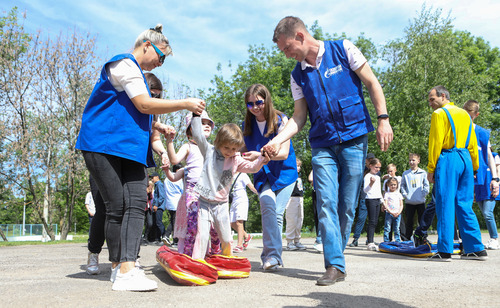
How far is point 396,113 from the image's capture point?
30.9 m

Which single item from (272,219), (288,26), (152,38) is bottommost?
(272,219)

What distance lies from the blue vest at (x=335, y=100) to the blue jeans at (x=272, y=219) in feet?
3.60

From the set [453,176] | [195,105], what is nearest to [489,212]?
[453,176]

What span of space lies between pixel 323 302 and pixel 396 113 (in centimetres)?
2975

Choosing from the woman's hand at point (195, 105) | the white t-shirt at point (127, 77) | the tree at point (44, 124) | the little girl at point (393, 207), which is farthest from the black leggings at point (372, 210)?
the tree at point (44, 124)

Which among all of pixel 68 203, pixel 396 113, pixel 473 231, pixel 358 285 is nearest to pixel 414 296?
pixel 358 285

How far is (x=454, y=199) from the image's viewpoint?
615 cm

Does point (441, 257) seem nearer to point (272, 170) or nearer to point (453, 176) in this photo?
point (453, 176)

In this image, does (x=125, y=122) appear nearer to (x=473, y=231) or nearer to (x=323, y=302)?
(x=323, y=302)

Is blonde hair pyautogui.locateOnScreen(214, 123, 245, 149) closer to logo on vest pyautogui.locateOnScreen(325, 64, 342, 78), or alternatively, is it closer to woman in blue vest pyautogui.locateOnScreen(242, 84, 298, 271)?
woman in blue vest pyautogui.locateOnScreen(242, 84, 298, 271)

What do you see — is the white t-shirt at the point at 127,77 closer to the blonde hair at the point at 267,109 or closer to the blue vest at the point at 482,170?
the blonde hair at the point at 267,109

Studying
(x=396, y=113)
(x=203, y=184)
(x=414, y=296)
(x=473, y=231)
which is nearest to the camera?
(x=414, y=296)

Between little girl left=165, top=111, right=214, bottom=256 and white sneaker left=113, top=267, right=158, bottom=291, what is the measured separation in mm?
1046

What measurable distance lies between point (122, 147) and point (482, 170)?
731 cm
